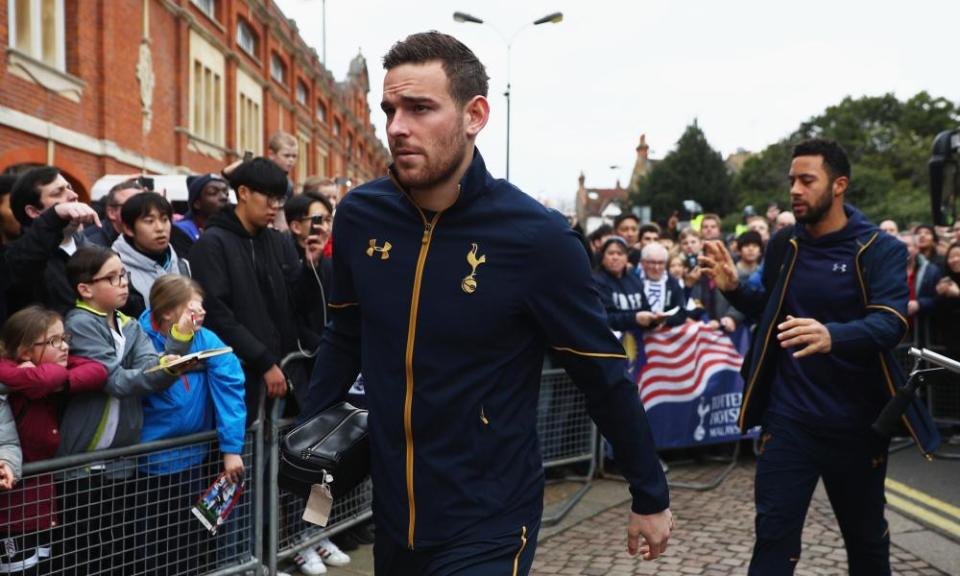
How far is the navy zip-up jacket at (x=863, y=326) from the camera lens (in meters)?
3.48

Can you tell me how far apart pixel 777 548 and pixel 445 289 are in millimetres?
2148

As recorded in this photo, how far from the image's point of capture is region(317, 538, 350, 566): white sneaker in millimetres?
4852

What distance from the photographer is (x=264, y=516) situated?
178 inches

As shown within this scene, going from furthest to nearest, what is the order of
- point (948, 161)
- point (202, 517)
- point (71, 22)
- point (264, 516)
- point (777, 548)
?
point (71, 22), point (948, 161), point (264, 516), point (202, 517), point (777, 548)

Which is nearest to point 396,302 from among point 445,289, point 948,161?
point 445,289

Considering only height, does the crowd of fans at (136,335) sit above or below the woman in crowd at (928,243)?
below

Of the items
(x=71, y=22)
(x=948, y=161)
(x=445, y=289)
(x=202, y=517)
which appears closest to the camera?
(x=445, y=289)

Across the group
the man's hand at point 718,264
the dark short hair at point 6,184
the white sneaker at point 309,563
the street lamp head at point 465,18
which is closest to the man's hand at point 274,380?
the white sneaker at point 309,563

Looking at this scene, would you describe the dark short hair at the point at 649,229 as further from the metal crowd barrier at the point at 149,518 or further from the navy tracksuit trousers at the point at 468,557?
the navy tracksuit trousers at the point at 468,557

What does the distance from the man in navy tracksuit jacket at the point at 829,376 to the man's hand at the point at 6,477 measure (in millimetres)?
3006

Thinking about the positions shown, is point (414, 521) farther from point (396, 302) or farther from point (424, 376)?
point (396, 302)

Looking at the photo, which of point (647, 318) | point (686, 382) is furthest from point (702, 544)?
point (686, 382)

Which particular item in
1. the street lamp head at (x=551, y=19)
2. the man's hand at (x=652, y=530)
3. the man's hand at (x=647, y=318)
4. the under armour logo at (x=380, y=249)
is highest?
the street lamp head at (x=551, y=19)

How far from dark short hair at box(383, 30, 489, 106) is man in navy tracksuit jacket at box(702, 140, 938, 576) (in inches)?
71.6
